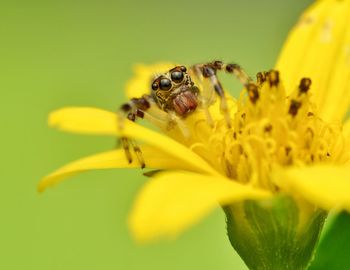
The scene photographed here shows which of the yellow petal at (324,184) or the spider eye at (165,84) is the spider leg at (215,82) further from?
the yellow petal at (324,184)

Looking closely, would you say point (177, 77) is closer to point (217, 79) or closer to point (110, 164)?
point (217, 79)

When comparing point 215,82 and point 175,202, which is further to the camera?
point 215,82


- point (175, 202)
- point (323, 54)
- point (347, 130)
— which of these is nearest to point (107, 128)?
point (175, 202)

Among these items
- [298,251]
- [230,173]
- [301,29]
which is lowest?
[298,251]

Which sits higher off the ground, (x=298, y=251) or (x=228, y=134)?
(x=228, y=134)

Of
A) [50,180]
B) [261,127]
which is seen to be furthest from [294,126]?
[50,180]

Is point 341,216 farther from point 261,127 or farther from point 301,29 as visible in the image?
point 301,29

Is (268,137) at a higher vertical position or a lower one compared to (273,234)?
higher
